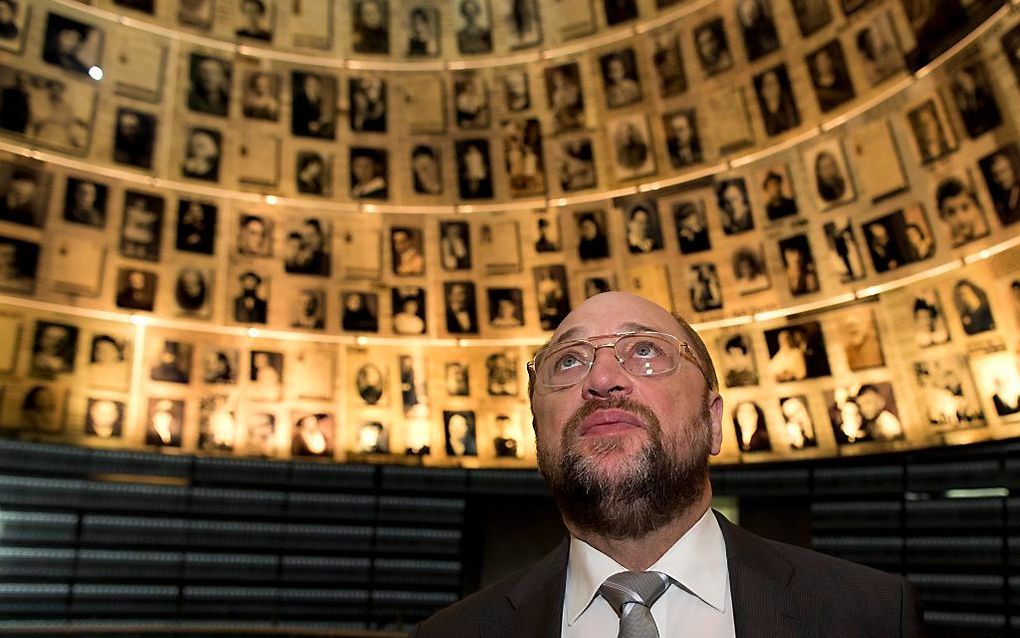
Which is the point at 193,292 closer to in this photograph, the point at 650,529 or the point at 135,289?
the point at 135,289

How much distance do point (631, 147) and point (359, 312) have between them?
4594mm

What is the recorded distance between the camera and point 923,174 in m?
9.09

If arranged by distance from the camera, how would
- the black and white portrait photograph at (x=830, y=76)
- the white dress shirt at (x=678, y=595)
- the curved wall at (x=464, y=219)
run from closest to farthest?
the white dress shirt at (x=678, y=595) → the curved wall at (x=464, y=219) → the black and white portrait photograph at (x=830, y=76)

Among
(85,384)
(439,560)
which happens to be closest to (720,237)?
(439,560)

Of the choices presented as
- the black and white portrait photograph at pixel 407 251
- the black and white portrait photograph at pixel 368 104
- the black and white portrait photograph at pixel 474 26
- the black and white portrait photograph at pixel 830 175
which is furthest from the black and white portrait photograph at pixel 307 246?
the black and white portrait photograph at pixel 830 175

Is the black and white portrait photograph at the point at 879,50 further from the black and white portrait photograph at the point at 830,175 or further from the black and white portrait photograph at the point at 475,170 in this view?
the black and white portrait photograph at the point at 475,170

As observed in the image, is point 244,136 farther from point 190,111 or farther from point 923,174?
point 923,174

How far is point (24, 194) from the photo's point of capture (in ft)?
34.7

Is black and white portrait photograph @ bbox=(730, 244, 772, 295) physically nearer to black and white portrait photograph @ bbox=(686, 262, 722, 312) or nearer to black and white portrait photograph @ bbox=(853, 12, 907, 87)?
black and white portrait photograph @ bbox=(686, 262, 722, 312)

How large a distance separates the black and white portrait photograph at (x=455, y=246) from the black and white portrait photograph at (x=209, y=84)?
11.9 feet

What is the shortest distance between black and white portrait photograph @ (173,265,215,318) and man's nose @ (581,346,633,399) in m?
10.1

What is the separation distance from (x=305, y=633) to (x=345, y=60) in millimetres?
8072

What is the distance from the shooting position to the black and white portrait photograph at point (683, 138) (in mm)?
11250

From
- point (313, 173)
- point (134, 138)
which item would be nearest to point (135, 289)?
point (134, 138)
